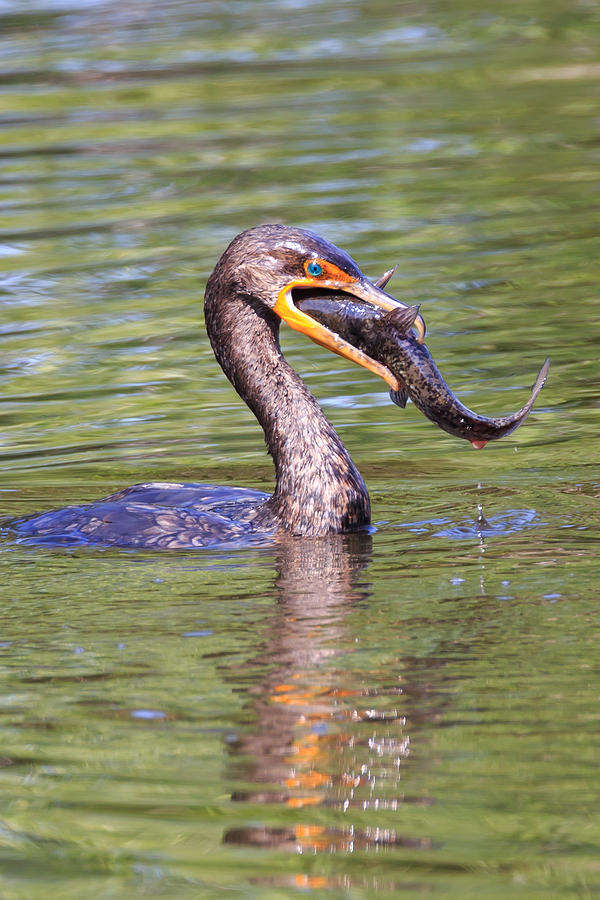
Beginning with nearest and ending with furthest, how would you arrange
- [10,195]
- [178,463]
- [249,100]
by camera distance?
[178,463], [10,195], [249,100]

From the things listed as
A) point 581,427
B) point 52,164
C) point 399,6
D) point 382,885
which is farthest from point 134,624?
point 399,6

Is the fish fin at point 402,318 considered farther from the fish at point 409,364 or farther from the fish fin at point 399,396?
the fish fin at point 399,396

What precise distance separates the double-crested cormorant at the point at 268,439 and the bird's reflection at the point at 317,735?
1024 millimetres

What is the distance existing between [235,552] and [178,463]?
1813mm

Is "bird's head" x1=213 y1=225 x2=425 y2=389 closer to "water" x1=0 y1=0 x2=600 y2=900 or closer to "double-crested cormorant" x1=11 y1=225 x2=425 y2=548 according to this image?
"double-crested cormorant" x1=11 y1=225 x2=425 y2=548

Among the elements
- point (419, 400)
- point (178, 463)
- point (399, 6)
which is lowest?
point (399, 6)

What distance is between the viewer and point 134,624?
5.67 m

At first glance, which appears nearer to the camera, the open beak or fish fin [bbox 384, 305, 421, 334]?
fish fin [bbox 384, 305, 421, 334]

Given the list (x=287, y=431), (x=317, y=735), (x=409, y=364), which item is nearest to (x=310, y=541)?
(x=287, y=431)

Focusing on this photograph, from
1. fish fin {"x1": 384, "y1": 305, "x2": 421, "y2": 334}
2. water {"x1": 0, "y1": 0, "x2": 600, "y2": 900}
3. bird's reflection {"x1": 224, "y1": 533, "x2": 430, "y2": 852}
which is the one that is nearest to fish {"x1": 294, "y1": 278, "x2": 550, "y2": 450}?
fish fin {"x1": 384, "y1": 305, "x2": 421, "y2": 334}

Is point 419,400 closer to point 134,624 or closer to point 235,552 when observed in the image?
point 235,552

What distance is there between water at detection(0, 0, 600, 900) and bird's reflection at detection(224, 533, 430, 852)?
12 millimetres

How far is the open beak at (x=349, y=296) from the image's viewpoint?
22.2 ft

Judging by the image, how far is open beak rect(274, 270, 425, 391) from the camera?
6754mm
